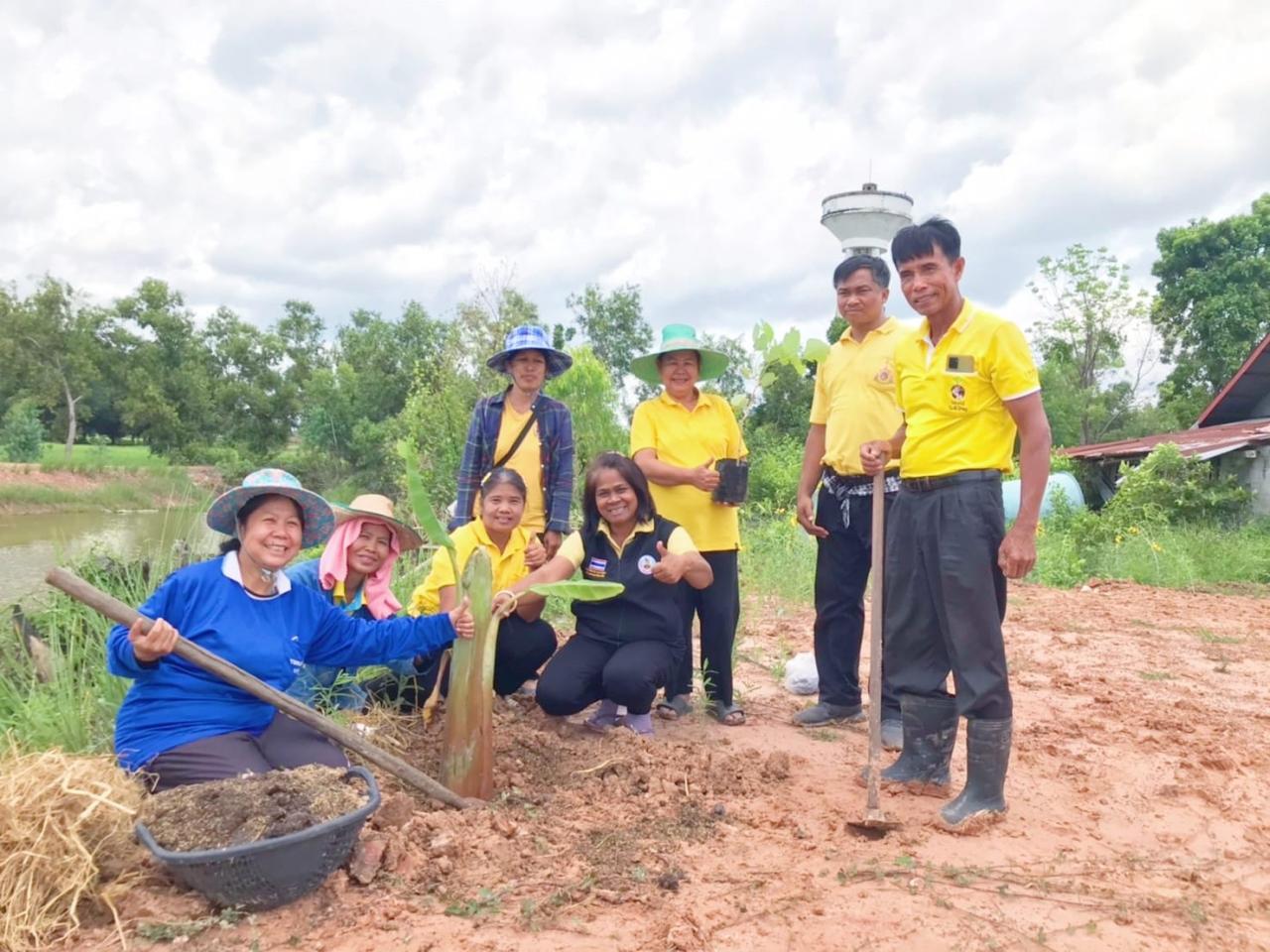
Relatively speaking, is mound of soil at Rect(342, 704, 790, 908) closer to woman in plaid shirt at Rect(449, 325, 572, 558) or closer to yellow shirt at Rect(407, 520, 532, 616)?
yellow shirt at Rect(407, 520, 532, 616)

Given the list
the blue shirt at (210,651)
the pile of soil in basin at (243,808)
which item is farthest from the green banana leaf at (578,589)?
the pile of soil in basin at (243,808)

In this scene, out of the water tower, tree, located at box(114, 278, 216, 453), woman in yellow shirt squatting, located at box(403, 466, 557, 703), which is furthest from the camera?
tree, located at box(114, 278, 216, 453)

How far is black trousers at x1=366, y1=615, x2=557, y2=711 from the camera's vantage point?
3752 millimetres

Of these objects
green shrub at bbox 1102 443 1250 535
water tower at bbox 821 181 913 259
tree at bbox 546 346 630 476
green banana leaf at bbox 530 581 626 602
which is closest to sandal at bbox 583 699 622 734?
green banana leaf at bbox 530 581 626 602

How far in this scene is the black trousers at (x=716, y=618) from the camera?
13.0 ft

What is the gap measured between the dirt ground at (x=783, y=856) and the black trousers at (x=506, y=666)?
0.56 feet

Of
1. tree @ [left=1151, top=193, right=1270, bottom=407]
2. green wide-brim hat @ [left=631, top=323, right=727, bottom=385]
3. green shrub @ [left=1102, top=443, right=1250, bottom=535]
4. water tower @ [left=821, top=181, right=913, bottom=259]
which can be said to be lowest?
green shrub @ [left=1102, top=443, right=1250, bottom=535]

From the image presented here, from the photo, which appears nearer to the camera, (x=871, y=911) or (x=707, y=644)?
(x=871, y=911)

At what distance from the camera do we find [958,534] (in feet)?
9.55

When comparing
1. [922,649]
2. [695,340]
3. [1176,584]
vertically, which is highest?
[695,340]

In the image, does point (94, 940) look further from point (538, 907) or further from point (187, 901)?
point (538, 907)

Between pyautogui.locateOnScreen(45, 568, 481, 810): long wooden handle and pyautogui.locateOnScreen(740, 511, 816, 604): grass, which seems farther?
pyautogui.locateOnScreen(740, 511, 816, 604): grass

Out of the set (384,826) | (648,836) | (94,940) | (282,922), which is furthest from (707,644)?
(94,940)

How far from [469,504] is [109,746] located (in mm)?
1675
